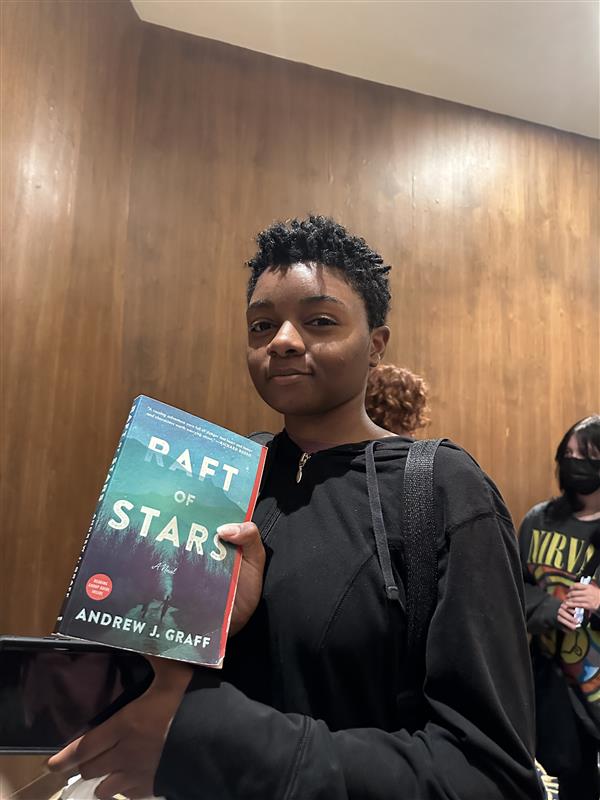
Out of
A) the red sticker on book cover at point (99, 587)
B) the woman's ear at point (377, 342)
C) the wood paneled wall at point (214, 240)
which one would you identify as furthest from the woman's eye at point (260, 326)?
the wood paneled wall at point (214, 240)

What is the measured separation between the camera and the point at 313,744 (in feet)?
1.60

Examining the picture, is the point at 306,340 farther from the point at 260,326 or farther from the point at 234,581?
the point at 234,581

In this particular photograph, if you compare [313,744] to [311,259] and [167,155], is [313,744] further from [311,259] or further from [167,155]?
[167,155]

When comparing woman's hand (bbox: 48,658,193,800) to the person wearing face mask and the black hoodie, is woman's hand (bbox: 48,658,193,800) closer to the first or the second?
the black hoodie

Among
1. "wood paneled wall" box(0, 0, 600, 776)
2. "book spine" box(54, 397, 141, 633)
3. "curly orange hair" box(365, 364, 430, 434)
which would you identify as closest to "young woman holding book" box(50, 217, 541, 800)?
"book spine" box(54, 397, 141, 633)

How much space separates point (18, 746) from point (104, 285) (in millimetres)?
1865

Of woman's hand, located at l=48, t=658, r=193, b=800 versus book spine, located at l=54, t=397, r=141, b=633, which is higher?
book spine, located at l=54, t=397, r=141, b=633

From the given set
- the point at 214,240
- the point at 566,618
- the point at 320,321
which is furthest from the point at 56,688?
the point at 214,240

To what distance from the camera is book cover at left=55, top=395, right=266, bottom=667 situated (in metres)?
0.46

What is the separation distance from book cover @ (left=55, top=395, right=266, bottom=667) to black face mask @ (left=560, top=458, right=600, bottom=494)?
5.69 ft

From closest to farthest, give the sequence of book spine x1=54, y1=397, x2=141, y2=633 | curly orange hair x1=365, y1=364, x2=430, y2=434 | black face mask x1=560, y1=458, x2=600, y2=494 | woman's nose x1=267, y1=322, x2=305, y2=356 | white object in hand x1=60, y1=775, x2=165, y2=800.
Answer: book spine x1=54, y1=397, x2=141, y2=633
white object in hand x1=60, y1=775, x2=165, y2=800
woman's nose x1=267, y1=322, x2=305, y2=356
curly orange hair x1=365, y1=364, x2=430, y2=434
black face mask x1=560, y1=458, x2=600, y2=494

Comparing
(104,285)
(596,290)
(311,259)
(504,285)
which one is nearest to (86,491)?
(104,285)

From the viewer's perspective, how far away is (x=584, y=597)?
1.78m

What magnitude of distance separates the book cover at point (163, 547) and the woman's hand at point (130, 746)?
5cm
